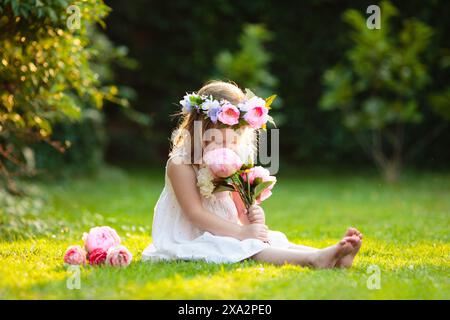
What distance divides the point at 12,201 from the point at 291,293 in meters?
4.48

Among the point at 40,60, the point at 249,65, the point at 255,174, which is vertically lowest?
the point at 255,174

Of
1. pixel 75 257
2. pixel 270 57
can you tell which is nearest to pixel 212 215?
pixel 75 257

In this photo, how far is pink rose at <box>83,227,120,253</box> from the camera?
3.96 metres

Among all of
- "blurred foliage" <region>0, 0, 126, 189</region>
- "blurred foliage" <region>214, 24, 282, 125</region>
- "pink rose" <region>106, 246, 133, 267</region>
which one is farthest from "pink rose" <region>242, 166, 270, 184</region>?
"blurred foliage" <region>214, 24, 282, 125</region>

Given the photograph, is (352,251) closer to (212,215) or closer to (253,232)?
(253,232)

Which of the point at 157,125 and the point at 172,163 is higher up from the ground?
the point at 157,125

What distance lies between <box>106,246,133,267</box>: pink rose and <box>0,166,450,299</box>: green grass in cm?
6

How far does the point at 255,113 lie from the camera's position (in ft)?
13.4

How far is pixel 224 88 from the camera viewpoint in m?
4.25

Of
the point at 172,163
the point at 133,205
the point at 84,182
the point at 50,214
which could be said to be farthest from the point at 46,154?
the point at 172,163

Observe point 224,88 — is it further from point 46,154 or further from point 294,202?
point 46,154

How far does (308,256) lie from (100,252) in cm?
122

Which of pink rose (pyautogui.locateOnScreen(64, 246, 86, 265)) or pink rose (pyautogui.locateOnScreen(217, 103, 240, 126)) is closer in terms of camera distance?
pink rose (pyautogui.locateOnScreen(64, 246, 86, 265))

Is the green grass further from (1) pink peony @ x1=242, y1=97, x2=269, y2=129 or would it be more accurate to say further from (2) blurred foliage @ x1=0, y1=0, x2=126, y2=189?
(2) blurred foliage @ x1=0, y1=0, x2=126, y2=189
